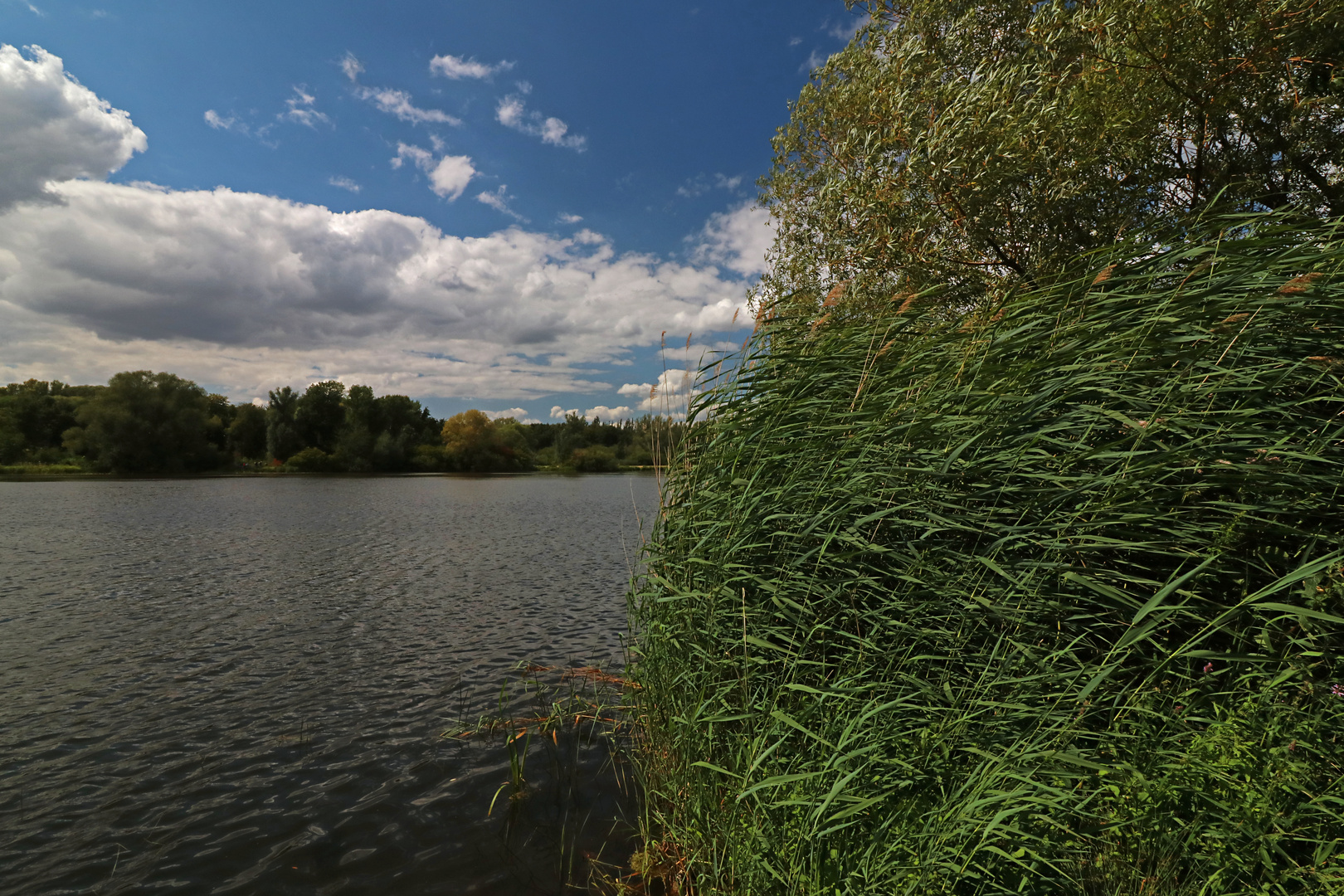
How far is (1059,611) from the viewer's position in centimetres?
325

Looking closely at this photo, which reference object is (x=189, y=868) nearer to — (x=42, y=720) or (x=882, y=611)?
(x=42, y=720)

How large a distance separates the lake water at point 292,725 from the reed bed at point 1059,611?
2.63m

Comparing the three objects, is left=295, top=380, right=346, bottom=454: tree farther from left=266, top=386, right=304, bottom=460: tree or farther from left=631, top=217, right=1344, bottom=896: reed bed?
left=631, top=217, right=1344, bottom=896: reed bed

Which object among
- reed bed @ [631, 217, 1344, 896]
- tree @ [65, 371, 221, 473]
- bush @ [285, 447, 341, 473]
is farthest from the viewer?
bush @ [285, 447, 341, 473]

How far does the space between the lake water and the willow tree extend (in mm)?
6507

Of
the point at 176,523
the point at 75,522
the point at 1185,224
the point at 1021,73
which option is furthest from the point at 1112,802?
the point at 75,522

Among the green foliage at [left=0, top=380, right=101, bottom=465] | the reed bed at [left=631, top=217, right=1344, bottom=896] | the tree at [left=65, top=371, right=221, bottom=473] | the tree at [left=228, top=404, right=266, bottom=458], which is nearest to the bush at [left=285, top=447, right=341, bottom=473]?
the tree at [left=228, top=404, right=266, bottom=458]

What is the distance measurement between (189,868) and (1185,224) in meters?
9.79

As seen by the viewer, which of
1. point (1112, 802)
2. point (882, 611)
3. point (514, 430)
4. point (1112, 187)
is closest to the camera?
point (1112, 802)

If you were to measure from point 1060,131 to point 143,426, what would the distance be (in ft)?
310

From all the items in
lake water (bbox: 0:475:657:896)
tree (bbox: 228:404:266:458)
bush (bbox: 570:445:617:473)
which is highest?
tree (bbox: 228:404:266:458)

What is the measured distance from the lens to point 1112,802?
9.59ft

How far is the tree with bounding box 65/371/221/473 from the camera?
231 ft

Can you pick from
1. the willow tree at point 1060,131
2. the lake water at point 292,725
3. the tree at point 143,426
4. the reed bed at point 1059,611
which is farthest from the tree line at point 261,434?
the reed bed at point 1059,611
